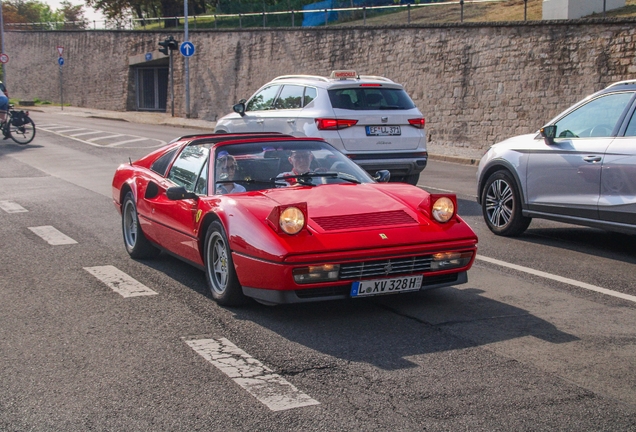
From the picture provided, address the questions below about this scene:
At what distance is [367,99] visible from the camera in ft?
41.6

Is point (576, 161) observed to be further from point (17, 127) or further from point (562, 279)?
point (17, 127)

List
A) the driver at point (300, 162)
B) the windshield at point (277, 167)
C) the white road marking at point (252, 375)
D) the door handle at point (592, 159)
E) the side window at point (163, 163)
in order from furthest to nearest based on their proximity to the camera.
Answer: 1. the door handle at point (592, 159)
2. the side window at point (163, 163)
3. the driver at point (300, 162)
4. the windshield at point (277, 167)
5. the white road marking at point (252, 375)

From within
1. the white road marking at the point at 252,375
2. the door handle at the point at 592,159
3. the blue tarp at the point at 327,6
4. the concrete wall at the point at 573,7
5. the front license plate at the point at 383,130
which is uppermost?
the blue tarp at the point at 327,6

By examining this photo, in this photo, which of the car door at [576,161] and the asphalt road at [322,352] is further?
the car door at [576,161]

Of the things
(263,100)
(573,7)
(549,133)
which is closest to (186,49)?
(573,7)

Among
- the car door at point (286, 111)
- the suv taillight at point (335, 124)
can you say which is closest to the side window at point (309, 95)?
the car door at point (286, 111)

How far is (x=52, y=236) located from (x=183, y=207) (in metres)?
3.19

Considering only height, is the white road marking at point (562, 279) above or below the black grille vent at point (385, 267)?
below

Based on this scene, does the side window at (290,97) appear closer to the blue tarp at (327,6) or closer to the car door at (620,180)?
the car door at (620,180)

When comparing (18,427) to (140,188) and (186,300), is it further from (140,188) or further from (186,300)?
(140,188)

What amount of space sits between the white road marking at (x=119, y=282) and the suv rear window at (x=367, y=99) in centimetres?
568

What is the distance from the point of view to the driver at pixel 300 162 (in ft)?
23.2

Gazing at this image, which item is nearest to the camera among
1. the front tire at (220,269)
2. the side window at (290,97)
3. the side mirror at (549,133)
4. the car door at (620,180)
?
the front tire at (220,269)

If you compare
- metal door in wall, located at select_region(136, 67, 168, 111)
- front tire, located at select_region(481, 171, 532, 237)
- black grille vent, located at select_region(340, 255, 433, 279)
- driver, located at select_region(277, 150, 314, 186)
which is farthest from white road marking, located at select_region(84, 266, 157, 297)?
metal door in wall, located at select_region(136, 67, 168, 111)
